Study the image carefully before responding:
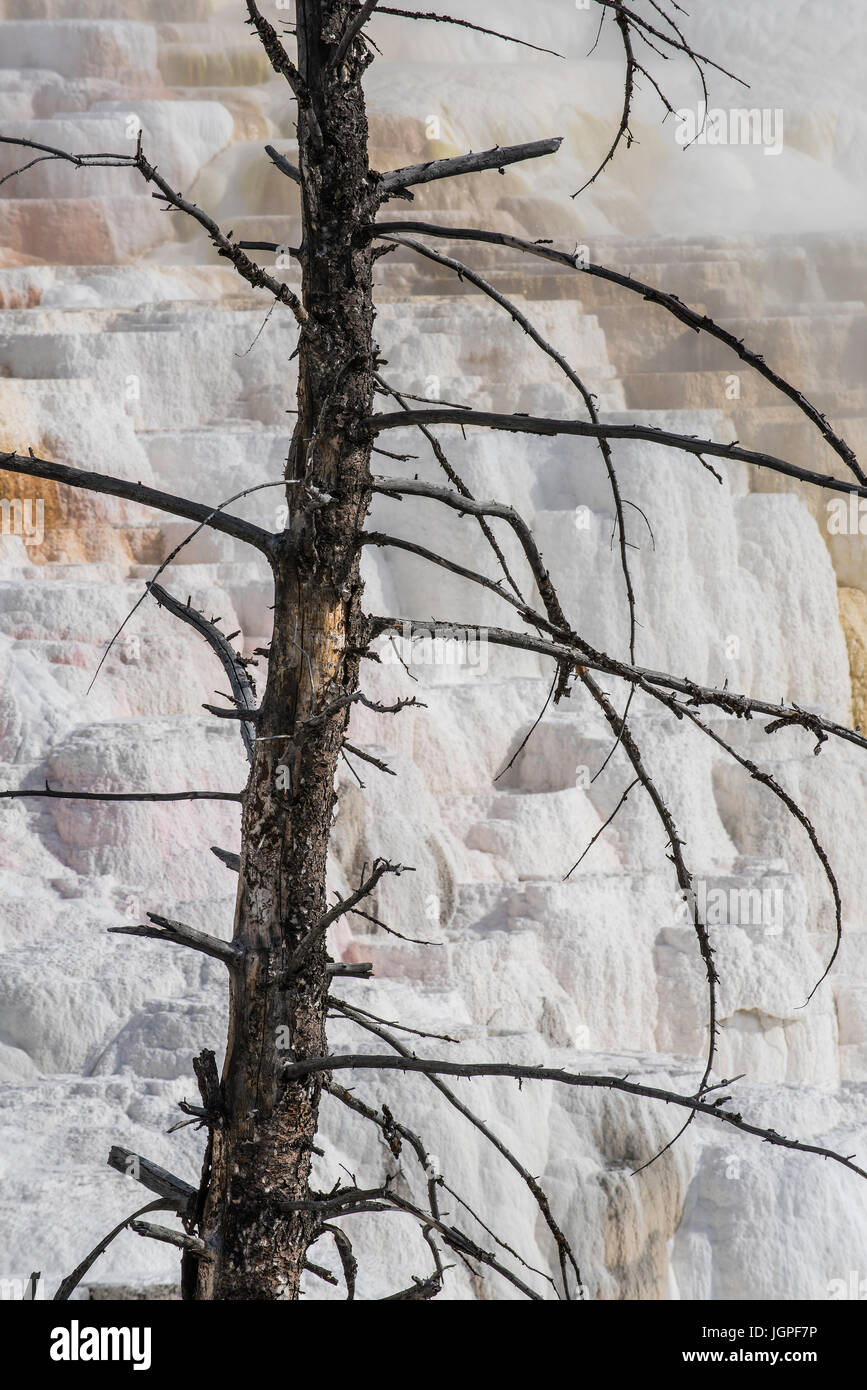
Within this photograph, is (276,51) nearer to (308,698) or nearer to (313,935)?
(308,698)

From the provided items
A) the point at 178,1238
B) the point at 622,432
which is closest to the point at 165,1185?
the point at 178,1238

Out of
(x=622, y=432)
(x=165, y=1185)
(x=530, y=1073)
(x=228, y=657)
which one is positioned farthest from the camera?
(x=228, y=657)

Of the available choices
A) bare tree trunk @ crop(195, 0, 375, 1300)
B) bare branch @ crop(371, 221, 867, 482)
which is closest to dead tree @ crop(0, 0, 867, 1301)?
bare tree trunk @ crop(195, 0, 375, 1300)

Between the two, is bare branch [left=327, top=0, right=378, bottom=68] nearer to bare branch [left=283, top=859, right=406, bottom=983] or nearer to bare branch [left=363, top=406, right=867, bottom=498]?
bare branch [left=363, top=406, right=867, bottom=498]

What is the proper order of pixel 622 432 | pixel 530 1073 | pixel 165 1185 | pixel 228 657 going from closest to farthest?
pixel 622 432, pixel 530 1073, pixel 165 1185, pixel 228 657

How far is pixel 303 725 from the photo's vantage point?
1562mm

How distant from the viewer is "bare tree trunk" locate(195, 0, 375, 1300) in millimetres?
1580

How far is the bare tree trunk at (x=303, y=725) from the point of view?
62.2 inches

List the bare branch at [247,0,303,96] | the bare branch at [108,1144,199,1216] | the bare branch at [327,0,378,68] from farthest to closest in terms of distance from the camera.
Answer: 1. the bare branch at [108,1144,199,1216]
2. the bare branch at [247,0,303,96]
3. the bare branch at [327,0,378,68]

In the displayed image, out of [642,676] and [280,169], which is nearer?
[642,676]

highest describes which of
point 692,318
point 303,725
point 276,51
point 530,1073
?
point 276,51

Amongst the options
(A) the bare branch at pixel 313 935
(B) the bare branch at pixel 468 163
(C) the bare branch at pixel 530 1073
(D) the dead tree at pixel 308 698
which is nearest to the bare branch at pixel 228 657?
(D) the dead tree at pixel 308 698

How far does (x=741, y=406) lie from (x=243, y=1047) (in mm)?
15892

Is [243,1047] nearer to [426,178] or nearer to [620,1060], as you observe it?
[426,178]
